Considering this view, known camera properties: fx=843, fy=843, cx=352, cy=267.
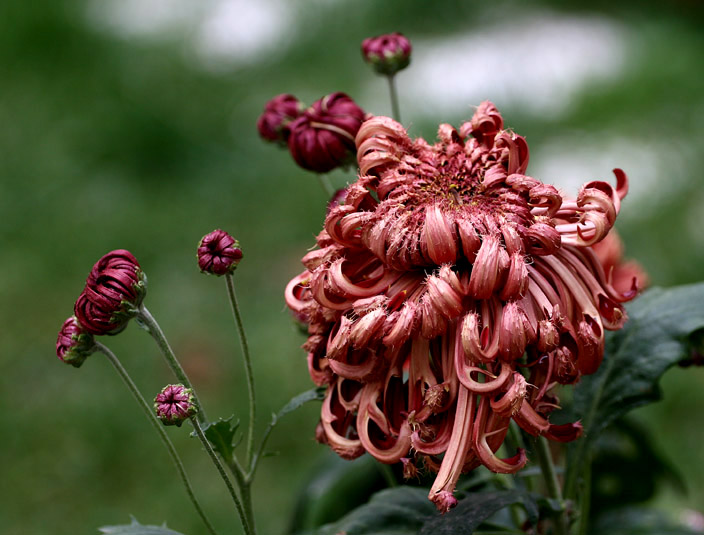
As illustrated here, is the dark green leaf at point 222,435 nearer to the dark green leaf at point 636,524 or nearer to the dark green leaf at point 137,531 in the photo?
the dark green leaf at point 137,531

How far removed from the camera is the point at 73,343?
0.99m

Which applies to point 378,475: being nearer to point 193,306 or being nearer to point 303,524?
point 303,524

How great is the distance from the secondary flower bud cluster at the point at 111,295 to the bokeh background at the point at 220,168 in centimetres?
141

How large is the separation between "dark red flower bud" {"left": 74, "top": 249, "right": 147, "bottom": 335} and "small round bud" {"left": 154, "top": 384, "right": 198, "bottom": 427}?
0.11 m

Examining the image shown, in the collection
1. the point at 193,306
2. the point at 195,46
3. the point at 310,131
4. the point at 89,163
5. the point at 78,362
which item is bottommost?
the point at 78,362

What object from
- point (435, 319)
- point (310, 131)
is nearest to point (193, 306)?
point (310, 131)

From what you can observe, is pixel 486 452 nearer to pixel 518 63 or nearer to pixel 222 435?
pixel 222 435

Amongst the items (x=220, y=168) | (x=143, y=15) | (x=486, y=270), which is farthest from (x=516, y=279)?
(x=143, y=15)

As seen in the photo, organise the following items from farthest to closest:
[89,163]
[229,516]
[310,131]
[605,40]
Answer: [605,40], [89,163], [229,516], [310,131]

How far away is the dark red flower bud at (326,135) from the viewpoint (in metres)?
1.13

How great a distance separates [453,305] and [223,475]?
0.99 ft

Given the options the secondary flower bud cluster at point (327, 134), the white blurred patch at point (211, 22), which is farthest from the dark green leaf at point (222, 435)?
the white blurred patch at point (211, 22)

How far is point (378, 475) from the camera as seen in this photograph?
154 centimetres

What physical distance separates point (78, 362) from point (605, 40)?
16.5ft
